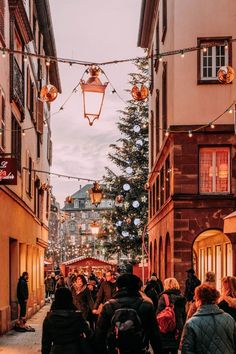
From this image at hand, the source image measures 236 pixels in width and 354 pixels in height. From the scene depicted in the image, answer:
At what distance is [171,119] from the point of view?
95.4 ft

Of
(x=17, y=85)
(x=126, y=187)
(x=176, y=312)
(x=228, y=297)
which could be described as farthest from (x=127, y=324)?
(x=126, y=187)

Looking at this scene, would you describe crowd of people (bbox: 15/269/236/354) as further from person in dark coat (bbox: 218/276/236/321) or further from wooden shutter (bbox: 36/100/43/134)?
wooden shutter (bbox: 36/100/43/134)

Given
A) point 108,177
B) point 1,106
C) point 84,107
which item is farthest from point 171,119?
point 108,177

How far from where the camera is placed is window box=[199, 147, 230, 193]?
28.1 meters

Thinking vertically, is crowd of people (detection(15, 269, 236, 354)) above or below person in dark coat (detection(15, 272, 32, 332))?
above

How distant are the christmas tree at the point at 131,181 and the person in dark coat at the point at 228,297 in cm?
4179

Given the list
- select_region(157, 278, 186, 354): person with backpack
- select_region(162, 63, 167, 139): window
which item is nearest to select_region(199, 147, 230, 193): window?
select_region(162, 63, 167, 139): window

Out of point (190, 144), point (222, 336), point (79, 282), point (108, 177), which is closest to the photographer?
point (222, 336)

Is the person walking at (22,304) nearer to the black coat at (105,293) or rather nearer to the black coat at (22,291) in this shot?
the black coat at (22,291)

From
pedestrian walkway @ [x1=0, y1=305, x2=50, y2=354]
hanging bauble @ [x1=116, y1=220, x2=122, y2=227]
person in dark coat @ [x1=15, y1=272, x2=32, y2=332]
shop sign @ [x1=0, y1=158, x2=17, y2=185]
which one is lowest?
pedestrian walkway @ [x1=0, y1=305, x2=50, y2=354]

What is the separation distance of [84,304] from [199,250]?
20128mm

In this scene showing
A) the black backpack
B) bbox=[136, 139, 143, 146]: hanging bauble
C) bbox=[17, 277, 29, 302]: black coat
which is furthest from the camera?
bbox=[136, 139, 143, 146]: hanging bauble

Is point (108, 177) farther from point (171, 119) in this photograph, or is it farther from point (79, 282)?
point (79, 282)

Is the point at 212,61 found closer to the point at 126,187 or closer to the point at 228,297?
the point at 228,297
